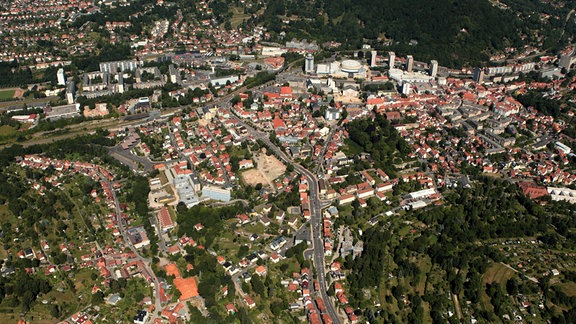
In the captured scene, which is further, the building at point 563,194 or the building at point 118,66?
the building at point 118,66

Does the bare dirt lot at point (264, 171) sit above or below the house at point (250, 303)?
above

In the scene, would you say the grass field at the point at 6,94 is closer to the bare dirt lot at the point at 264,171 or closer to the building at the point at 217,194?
the bare dirt lot at the point at 264,171

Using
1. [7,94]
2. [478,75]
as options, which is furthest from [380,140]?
[7,94]

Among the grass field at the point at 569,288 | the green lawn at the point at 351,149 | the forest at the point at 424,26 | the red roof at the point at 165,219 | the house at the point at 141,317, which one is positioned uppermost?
the forest at the point at 424,26

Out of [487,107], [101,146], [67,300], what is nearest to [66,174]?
[101,146]

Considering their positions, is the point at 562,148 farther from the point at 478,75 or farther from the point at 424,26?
the point at 424,26

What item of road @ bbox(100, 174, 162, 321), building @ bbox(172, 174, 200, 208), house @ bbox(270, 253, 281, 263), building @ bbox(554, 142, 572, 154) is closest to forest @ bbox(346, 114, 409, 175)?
house @ bbox(270, 253, 281, 263)

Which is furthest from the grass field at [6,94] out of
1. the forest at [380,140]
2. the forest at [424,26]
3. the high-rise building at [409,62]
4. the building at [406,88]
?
the high-rise building at [409,62]

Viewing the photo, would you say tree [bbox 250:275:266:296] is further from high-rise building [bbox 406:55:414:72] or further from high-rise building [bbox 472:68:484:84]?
high-rise building [bbox 472:68:484:84]
